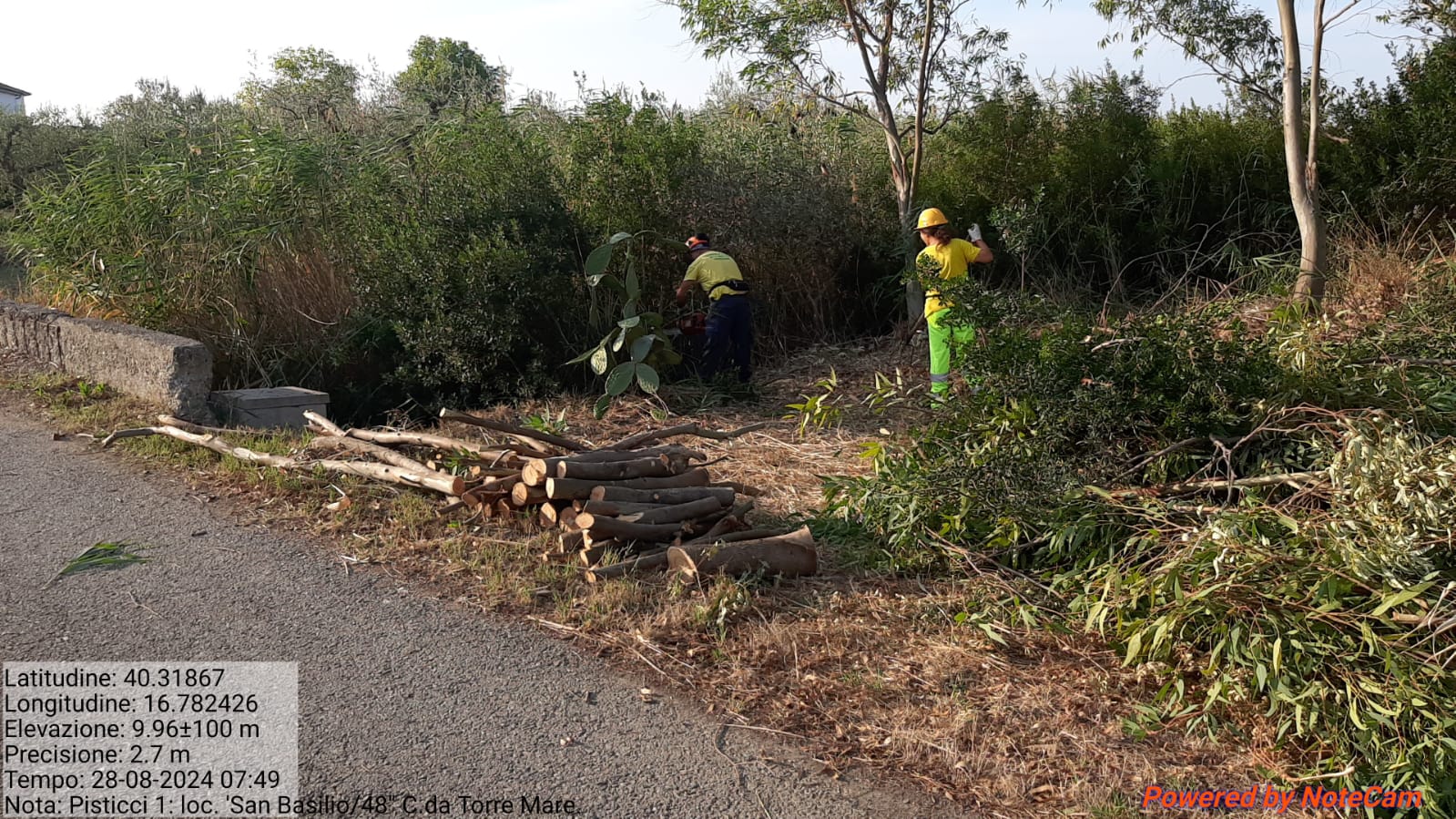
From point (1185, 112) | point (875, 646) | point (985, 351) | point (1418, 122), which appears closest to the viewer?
point (875, 646)

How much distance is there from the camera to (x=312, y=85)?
13469 mm

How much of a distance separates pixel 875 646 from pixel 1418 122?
9419 mm

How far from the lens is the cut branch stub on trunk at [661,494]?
17.3ft

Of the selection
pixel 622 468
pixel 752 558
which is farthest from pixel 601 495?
pixel 752 558

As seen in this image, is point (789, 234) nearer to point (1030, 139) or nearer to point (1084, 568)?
point (1030, 139)

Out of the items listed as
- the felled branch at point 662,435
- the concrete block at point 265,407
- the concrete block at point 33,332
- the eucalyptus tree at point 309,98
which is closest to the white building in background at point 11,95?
the eucalyptus tree at point 309,98

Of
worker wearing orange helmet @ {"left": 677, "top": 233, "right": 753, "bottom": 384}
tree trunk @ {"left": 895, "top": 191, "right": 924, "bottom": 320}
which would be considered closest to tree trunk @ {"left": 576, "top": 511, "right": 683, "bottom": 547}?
worker wearing orange helmet @ {"left": 677, "top": 233, "right": 753, "bottom": 384}

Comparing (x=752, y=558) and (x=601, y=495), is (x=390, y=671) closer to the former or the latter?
(x=601, y=495)

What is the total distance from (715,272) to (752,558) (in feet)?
16.9

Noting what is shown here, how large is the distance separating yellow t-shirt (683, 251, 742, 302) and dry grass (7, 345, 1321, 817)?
3613mm

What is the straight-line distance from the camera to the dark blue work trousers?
983 centimetres

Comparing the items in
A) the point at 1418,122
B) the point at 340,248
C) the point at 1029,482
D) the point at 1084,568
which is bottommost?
the point at 1084,568

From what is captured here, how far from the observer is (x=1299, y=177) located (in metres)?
8.53

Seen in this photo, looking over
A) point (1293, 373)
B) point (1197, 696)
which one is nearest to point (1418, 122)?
point (1293, 373)
